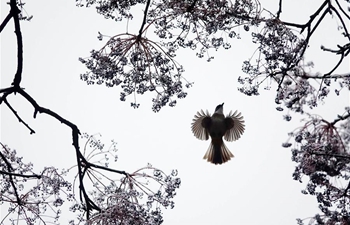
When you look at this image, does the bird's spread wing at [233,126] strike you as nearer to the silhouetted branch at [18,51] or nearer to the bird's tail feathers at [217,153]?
the bird's tail feathers at [217,153]

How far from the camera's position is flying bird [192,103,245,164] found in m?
9.22

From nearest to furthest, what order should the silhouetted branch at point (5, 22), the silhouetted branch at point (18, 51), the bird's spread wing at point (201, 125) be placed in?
the silhouetted branch at point (5, 22) → the silhouetted branch at point (18, 51) → the bird's spread wing at point (201, 125)

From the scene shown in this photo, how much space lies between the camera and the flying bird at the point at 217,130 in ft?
30.2

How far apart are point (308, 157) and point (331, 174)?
345 mm

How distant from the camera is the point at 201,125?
30.4 ft

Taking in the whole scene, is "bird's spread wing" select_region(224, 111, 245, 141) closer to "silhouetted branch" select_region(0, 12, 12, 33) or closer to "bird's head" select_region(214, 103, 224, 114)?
"bird's head" select_region(214, 103, 224, 114)

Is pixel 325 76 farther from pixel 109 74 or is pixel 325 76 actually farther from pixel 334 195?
pixel 109 74

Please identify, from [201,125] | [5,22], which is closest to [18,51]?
[5,22]

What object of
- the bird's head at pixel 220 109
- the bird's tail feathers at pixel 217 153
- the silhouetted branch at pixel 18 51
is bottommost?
the silhouetted branch at pixel 18 51

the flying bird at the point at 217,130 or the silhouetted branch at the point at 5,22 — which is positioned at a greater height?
the flying bird at the point at 217,130

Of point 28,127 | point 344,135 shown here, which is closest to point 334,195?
point 344,135

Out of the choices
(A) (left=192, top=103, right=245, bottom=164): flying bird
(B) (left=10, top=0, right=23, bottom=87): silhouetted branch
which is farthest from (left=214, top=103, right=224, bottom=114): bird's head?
(B) (left=10, top=0, right=23, bottom=87): silhouetted branch

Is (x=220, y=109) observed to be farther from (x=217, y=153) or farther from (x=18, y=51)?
(x=18, y=51)

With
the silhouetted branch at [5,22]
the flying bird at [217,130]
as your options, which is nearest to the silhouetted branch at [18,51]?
the silhouetted branch at [5,22]
